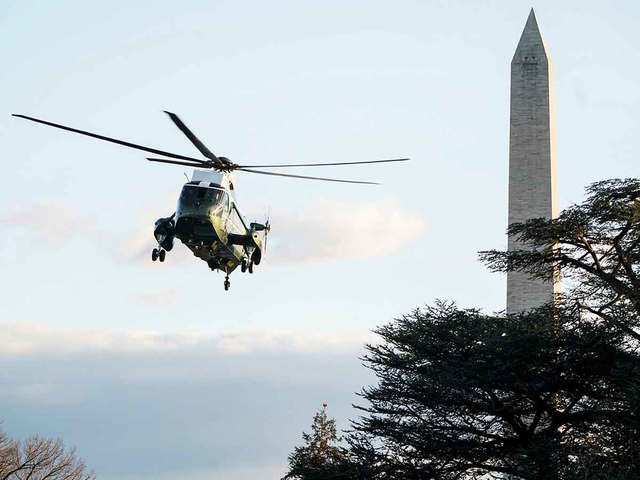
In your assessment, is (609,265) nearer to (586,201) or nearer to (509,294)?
(586,201)

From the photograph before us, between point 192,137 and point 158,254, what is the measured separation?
350 cm

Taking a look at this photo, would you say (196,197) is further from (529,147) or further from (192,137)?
(529,147)

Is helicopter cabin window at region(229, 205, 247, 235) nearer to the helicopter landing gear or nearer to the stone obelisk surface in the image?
the helicopter landing gear

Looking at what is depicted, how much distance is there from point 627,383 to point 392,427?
366 inches

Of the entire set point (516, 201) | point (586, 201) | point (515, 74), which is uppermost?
point (515, 74)

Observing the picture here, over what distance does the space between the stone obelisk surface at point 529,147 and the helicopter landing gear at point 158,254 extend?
18.1m

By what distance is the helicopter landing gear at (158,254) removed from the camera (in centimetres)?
3094

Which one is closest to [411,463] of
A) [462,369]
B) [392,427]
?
[392,427]

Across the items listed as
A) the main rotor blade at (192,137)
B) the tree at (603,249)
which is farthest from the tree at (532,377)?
the main rotor blade at (192,137)

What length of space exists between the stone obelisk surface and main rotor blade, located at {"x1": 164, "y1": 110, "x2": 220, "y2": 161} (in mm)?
Result: 17591

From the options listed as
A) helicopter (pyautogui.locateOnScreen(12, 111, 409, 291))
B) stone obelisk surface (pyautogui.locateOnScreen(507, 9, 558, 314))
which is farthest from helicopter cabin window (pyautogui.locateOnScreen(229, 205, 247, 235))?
stone obelisk surface (pyautogui.locateOnScreen(507, 9, 558, 314))

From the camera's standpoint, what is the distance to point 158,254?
31.0 meters

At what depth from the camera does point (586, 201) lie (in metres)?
34.8

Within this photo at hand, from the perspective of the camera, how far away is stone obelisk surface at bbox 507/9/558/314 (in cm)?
4584
